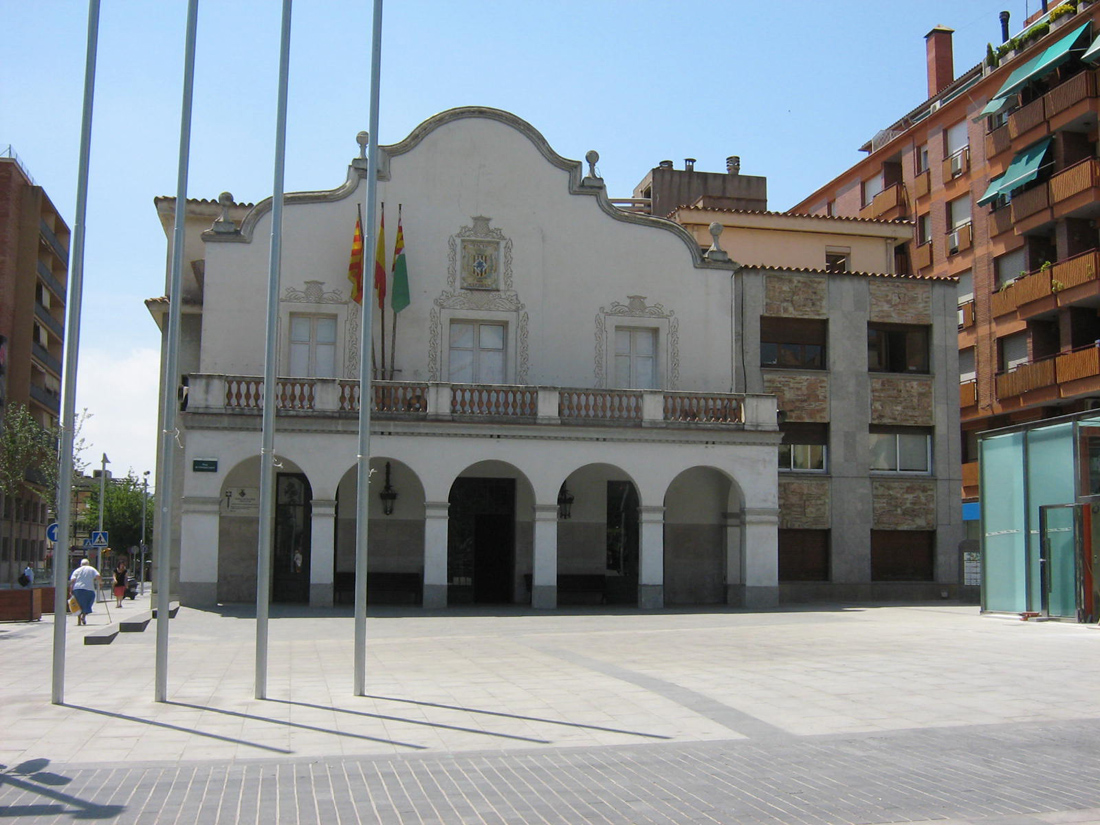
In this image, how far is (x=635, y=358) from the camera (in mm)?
31438

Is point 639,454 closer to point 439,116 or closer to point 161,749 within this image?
point 439,116

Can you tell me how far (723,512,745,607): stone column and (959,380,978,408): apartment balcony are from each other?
15106 mm

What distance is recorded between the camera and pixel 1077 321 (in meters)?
36.4

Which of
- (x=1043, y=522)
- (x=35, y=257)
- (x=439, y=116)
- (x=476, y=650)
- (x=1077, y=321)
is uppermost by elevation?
(x=35, y=257)

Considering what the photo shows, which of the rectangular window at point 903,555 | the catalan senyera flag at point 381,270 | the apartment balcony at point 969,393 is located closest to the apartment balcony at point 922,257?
the apartment balcony at point 969,393

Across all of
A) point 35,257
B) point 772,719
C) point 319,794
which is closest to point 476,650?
point 772,719

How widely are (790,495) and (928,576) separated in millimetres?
5061

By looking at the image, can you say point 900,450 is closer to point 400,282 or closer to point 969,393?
point 969,393

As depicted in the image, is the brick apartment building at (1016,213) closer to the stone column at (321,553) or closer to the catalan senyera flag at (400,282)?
the catalan senyera flag at (400,282)

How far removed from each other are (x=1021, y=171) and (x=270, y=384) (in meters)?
31.9

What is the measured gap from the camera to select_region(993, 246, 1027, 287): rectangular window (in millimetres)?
38938

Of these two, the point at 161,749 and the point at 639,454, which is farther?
the point at 639,454

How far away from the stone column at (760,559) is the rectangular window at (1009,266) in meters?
16.0

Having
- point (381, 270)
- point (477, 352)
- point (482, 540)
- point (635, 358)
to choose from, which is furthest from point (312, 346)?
point (635, 358)
